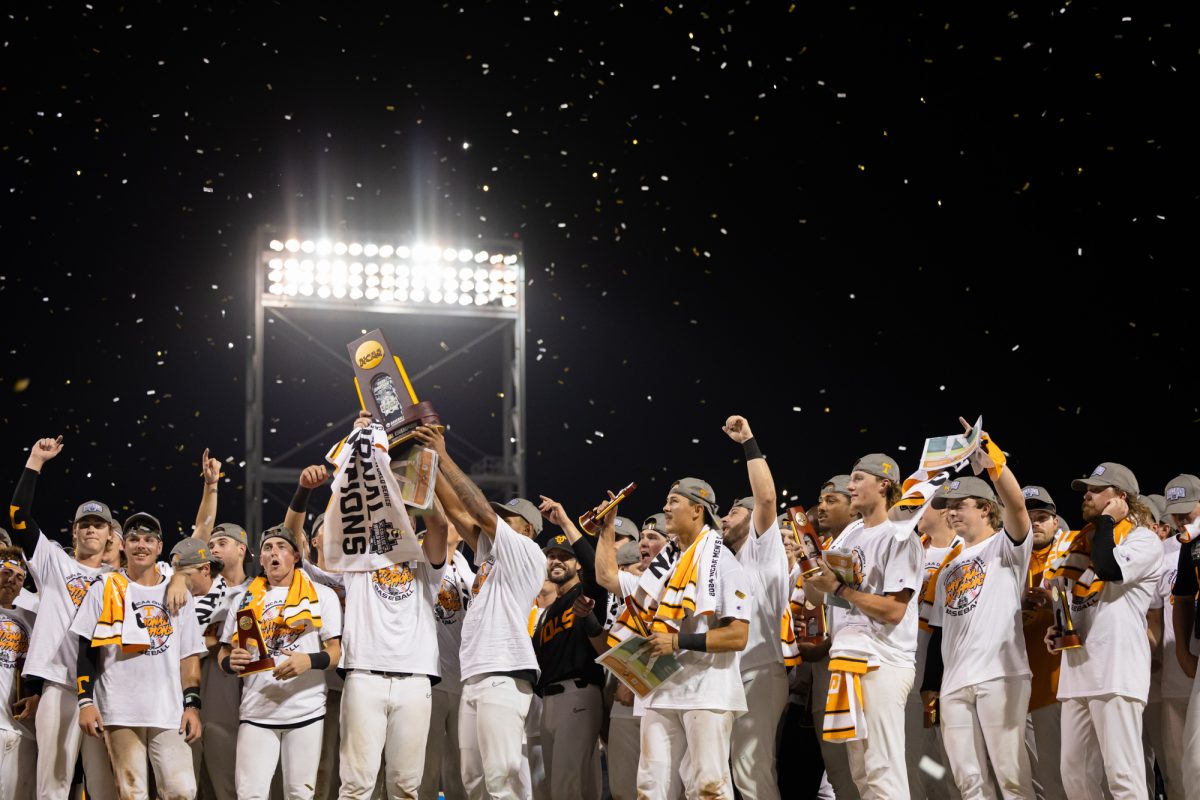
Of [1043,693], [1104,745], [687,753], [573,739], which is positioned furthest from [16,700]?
[1104,745]

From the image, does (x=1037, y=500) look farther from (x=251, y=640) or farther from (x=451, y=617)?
(x=251, y=640)

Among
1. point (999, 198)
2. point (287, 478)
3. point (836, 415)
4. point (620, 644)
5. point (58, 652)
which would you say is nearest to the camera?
point (620, 644)

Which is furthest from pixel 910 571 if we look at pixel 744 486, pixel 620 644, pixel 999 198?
pixel 744 486

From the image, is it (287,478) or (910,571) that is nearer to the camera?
(910,571)

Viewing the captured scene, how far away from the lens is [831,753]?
7.15m

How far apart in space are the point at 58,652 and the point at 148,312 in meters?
11.8

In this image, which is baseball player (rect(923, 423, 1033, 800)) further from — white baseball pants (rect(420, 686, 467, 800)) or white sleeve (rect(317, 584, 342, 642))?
white sleeve (rect(317, 584, 342, 642))

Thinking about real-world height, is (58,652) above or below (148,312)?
below

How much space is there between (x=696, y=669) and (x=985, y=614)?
5.06 feet

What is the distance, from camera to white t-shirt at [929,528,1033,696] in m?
6.43

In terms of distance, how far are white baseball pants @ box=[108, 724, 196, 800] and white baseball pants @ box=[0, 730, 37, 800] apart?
793mm

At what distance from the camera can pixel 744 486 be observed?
1781 centimetres

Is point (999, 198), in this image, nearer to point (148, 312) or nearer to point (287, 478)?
point (287, 478)

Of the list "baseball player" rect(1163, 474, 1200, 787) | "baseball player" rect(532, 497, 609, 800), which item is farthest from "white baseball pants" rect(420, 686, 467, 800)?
"baseball player" rect(1163, 474, 1200, 787)
